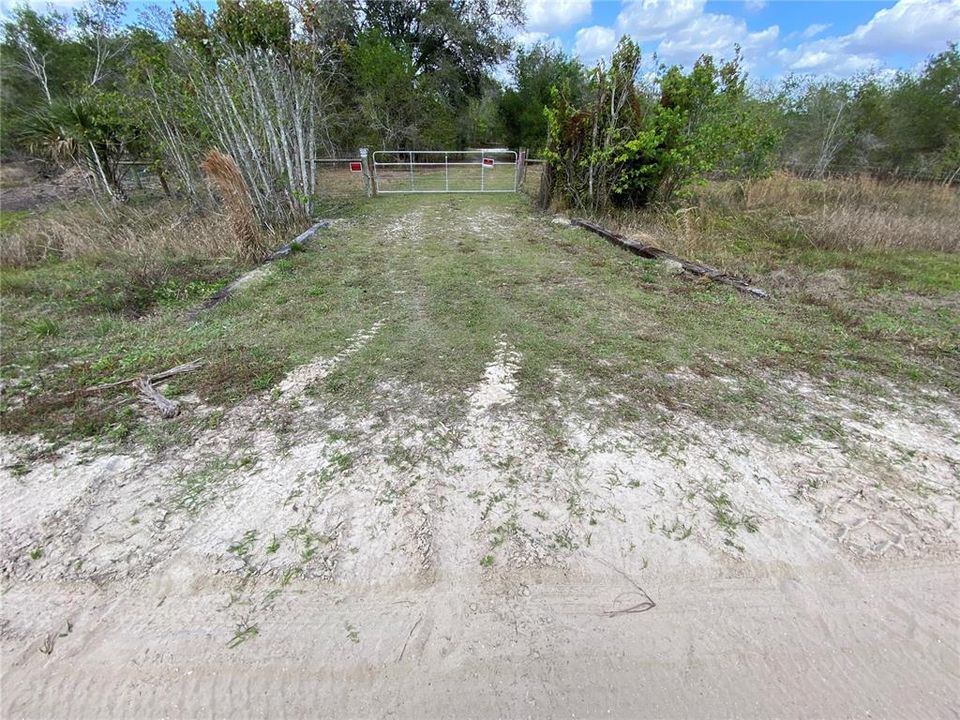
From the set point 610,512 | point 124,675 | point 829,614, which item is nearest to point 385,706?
point 124,675

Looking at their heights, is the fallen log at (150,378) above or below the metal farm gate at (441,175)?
below

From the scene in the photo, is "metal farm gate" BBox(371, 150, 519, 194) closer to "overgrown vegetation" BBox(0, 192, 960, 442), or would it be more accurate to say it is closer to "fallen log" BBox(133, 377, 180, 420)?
"overgrown vegetation" BBox(0, 192, 960, 442)

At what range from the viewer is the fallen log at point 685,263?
16.1ft

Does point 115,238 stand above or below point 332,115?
below

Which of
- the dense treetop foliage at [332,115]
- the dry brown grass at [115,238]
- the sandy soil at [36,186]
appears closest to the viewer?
the dry brown grass at [115,238]

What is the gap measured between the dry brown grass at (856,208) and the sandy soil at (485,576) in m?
5.72

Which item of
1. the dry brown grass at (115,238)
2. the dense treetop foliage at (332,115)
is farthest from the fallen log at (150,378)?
the dense treetop foliage at (332,115)

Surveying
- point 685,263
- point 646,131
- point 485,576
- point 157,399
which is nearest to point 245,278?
point 157,399

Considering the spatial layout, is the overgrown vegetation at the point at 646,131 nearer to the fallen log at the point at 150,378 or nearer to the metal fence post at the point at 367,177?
the metal fence post at the point at 367,177

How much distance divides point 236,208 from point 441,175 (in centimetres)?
967

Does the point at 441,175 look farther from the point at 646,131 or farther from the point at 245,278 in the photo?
the point at 245,278

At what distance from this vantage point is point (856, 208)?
866 centimetres

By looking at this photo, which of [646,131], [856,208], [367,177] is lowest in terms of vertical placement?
[856,208]

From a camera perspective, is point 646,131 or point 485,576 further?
point 646,131
